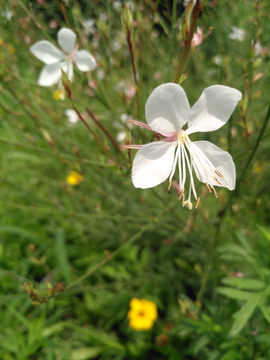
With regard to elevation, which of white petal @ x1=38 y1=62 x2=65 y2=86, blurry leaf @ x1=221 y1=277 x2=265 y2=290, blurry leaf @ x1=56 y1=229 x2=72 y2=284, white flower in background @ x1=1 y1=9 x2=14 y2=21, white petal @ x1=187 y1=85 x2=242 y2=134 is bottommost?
blurry leaf @ x1=56 y1=229 x2=72 y2=284

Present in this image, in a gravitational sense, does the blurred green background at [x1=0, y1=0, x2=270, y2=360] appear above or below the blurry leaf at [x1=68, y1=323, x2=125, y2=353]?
above

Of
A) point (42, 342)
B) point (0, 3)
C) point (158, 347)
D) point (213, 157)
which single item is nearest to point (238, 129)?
point (213, 157)

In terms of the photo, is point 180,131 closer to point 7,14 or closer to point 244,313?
point 244,313

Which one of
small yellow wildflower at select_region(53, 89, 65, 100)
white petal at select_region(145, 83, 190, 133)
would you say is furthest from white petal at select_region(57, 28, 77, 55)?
white petal at select_region(145, 83, 190, 133)

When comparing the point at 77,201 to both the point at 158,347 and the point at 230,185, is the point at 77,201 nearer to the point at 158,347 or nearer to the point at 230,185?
the point at 158,347

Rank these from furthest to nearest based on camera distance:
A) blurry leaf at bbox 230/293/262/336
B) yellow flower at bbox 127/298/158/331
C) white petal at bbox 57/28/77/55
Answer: yellow flower at bbox 127/298/158/331
white petal at bbox 57/28/77/55
blurry leaf at bbox 230/293/262/336

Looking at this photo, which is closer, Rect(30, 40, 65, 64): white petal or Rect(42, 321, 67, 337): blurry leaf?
Rect(30, 40, 65, 64): white petal

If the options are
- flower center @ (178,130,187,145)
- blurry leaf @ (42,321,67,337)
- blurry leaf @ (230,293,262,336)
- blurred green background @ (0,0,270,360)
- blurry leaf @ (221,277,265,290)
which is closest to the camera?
flower center @ (178,130,187,145)

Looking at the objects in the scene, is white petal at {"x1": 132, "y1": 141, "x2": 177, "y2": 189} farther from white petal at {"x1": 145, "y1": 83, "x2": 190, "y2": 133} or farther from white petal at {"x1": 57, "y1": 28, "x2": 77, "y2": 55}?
white petal at {"x1": 57, "y1": 28, "x2": 77, "y2": 55}
